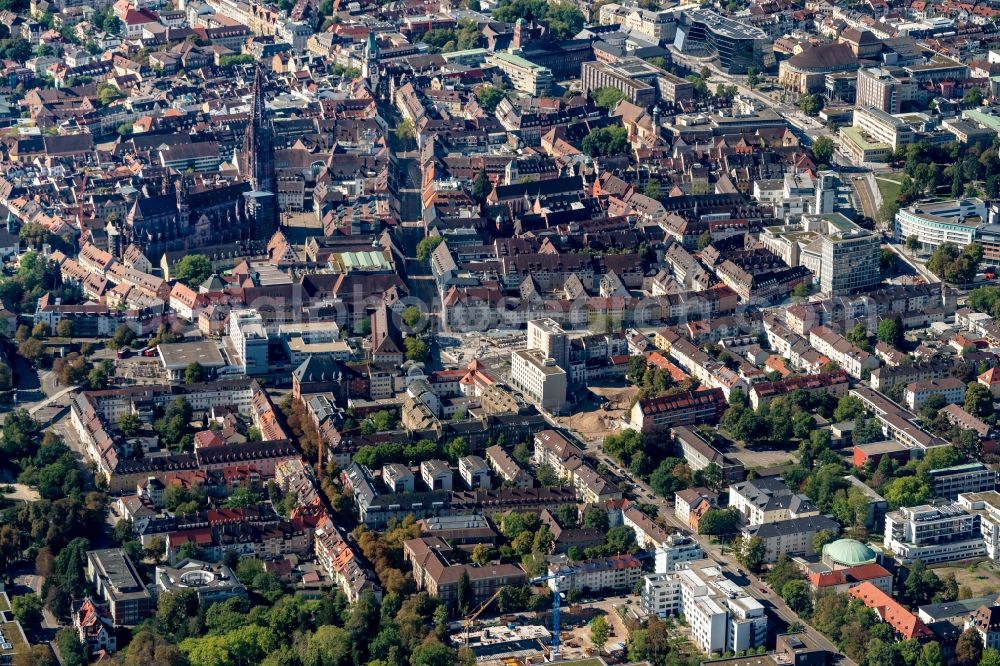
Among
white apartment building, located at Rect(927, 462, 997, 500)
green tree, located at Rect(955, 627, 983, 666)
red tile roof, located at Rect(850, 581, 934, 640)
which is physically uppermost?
red tile roof, located at Rect(850, 581, 934, 640)

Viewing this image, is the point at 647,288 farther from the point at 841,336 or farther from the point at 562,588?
the point at 562,588

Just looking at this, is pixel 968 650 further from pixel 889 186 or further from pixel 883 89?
pixel 883 89

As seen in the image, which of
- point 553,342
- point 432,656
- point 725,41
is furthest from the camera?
point 725,41

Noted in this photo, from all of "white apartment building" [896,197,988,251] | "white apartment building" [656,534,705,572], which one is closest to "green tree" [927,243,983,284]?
"white apartment building" [896,197,988,251]

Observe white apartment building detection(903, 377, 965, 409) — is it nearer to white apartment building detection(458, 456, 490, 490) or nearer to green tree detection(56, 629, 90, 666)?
white apartment building detection(458, 456, 490, 490)

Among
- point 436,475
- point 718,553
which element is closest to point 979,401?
point 718,553

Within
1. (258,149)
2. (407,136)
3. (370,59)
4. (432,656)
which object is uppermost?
(258,149)

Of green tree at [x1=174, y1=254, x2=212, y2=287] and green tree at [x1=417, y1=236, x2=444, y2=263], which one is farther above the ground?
green tree at [x1=174, y1=254, x2=212, y2=287]
